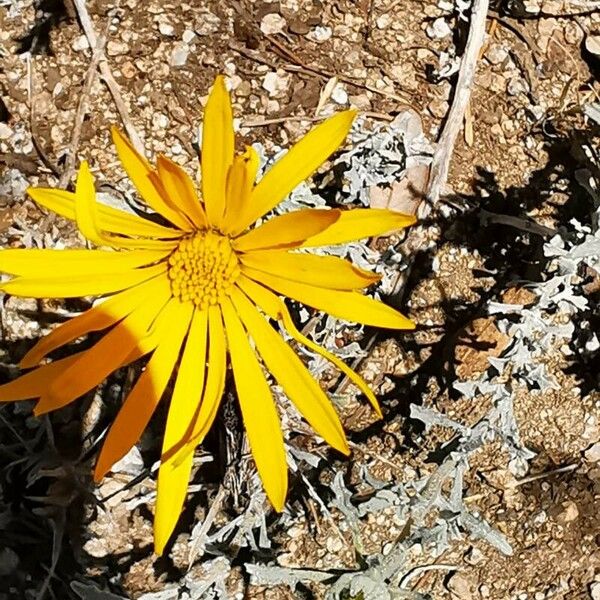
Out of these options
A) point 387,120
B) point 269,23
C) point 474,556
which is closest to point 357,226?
point 387,120

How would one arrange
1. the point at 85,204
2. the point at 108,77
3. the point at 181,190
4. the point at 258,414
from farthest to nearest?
the point at 108,77
the point at 258,414
the point at 181,190
the point at 85,204

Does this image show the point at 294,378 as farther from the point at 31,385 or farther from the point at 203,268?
the point at 31,385

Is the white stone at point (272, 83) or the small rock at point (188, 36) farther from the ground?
the small rock at point (188, 36)

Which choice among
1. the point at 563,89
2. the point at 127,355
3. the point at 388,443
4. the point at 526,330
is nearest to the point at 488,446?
the point at 388,443

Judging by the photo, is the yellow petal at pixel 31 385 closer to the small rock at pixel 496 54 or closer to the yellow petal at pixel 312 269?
the yellow petal at pixel 312 269

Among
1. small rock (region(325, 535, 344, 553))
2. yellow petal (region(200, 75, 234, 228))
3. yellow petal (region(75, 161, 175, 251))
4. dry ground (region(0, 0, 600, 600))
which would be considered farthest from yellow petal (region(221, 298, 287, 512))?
small rock (region(325, 535, 344, 553))

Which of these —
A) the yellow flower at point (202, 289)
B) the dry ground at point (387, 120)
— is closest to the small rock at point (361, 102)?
the dry ground at point (387, 120)

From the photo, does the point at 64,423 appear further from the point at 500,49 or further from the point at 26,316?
the point at 500,49
